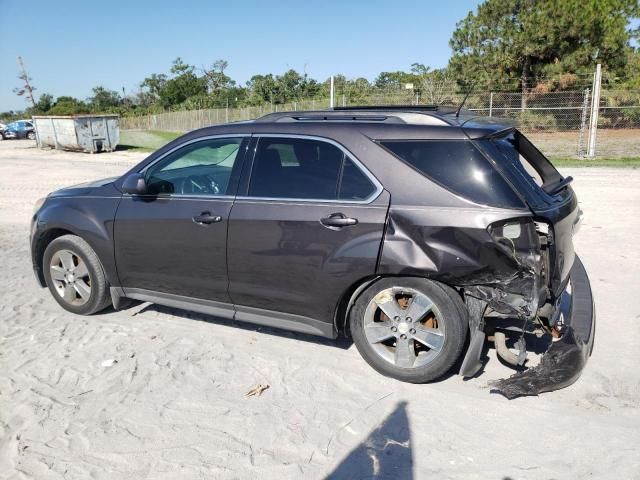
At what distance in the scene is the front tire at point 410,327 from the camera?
142 inches

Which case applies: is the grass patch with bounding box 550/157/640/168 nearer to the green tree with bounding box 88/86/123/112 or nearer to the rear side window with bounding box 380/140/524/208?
the rear side window with bounding box 380/140/524/208

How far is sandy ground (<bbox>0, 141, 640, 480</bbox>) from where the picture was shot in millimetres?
3031

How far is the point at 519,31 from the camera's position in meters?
28.2

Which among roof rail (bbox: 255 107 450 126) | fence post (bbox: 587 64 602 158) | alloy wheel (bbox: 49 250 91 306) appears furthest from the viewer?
fence post (bbox: 587 64 602 158)

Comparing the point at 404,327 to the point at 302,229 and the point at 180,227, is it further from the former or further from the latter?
the point at 180,227

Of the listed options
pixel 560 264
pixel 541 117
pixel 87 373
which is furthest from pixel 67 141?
pixel 560 264

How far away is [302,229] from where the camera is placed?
3939 millimetres

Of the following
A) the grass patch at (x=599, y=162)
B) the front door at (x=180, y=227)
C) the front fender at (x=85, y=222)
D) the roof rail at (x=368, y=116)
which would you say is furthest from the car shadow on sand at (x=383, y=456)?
the grass patch at (x=599, y=162)

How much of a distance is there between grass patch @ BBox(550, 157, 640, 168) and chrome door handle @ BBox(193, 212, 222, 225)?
1400 centimetres

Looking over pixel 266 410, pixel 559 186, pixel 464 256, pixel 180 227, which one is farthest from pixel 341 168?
pixel 266 410

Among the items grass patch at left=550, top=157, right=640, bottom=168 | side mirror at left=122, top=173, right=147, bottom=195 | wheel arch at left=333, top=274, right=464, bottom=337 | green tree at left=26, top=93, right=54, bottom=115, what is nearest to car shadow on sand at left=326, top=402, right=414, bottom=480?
wheel arch at left=333, top=274, right=464, bottom=337

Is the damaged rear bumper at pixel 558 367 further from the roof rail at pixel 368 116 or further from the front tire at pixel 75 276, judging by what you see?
the front tire at pixel 75 276

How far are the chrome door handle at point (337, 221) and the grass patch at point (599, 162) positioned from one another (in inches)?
548

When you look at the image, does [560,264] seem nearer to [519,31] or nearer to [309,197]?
[309,197]
